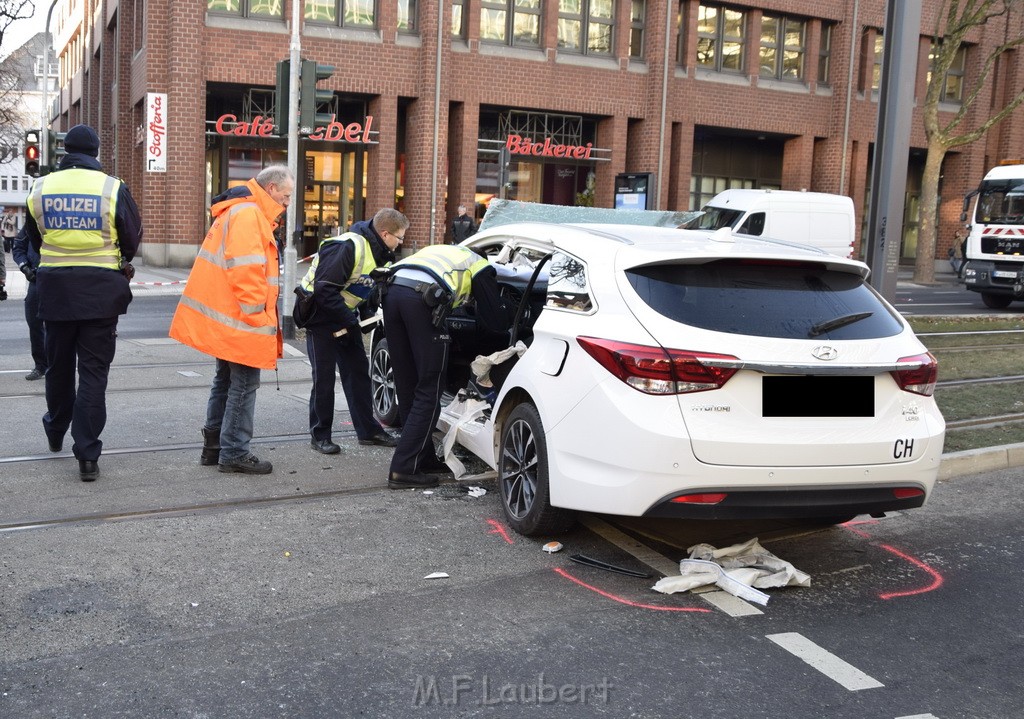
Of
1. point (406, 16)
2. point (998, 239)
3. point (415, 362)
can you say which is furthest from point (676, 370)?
point (406, 16)

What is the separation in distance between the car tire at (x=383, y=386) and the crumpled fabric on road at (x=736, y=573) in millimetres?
3396

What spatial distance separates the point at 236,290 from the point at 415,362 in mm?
1120

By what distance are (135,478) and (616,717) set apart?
Answer: 3819 millimetres

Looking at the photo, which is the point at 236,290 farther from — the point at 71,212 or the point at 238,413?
the point at 71,212

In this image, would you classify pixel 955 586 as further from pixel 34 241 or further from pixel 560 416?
pixel 34 241

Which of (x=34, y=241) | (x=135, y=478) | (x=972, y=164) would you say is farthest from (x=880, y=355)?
(x=972, y=164)

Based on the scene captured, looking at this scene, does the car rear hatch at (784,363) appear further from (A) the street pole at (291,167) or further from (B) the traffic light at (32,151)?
(B) the traffic light at (32,151)

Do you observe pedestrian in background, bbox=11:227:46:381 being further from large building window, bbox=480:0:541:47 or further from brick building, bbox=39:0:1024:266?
large building window, bbox=480:0:541:47

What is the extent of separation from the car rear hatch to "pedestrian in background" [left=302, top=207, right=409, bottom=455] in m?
2.51

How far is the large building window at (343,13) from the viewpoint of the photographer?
90.3ft

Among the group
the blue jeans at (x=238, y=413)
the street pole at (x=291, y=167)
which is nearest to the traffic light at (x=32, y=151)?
the street pole at (x=291, y=167)

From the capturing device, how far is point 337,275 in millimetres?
6859

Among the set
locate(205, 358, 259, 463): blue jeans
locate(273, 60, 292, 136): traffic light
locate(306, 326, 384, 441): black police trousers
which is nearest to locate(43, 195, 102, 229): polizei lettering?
locate(205, 358, 259, 463): blue jeans

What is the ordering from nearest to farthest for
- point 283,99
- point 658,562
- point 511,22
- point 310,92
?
point 658,562
point 310,92
point 283,99
point 511,22
